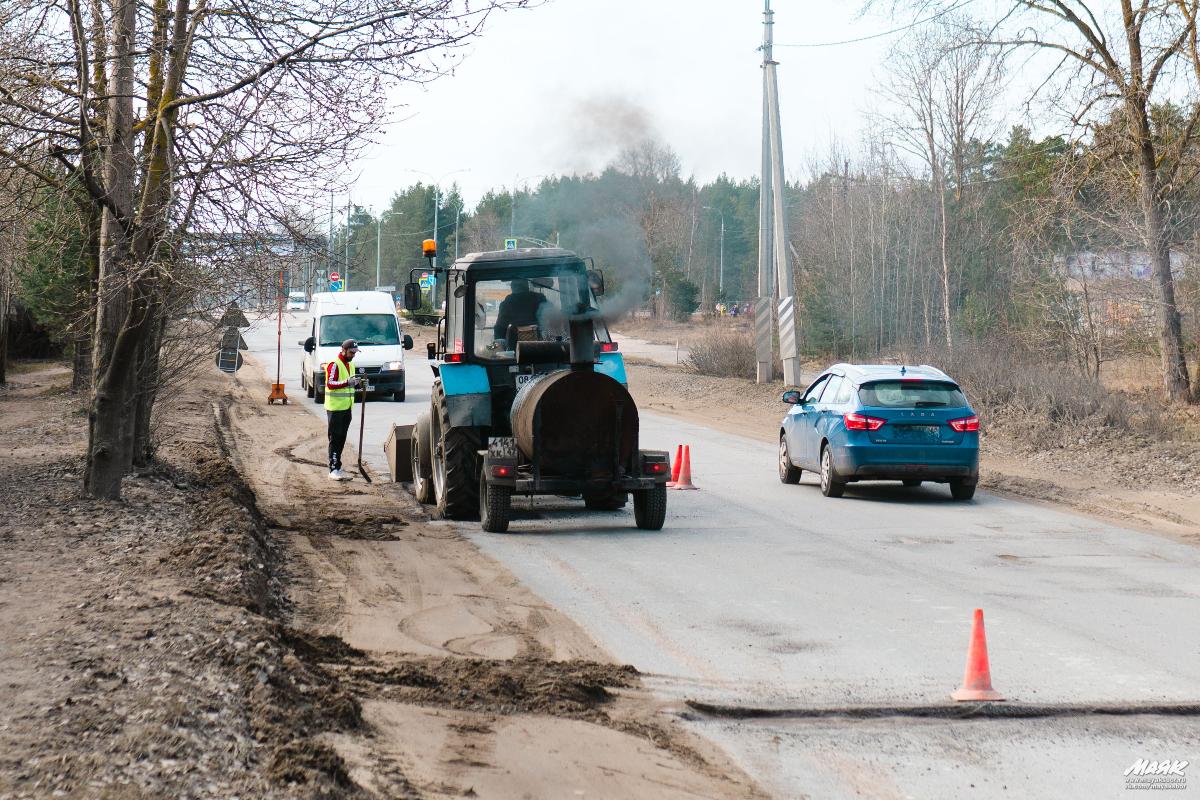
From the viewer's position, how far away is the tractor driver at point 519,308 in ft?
47.5

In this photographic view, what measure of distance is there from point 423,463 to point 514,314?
7.76 feet

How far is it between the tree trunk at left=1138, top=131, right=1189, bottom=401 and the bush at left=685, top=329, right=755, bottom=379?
14587 mm

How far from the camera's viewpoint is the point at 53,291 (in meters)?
34.2

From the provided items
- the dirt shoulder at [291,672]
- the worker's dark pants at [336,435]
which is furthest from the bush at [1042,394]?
the dirt shoulder at [291,672]

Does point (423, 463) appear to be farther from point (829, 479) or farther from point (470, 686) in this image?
point (470, 686)

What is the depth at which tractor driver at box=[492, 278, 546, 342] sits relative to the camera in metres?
14.5

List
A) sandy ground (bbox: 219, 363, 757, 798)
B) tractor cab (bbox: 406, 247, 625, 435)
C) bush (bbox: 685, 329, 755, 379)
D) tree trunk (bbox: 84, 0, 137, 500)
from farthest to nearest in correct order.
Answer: bush (bbox: 685, 329, 755, 379) → tractor cab (bbox: 406, 247, 625, 435) → tree trunk (bbox: 84, 0, 137, 500) → sandy ground (bbox: 219, 363, 757, 798)

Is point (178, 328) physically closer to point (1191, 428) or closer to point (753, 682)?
point (753, 682)

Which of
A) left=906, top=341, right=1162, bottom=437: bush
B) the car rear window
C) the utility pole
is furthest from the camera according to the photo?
the utility pole

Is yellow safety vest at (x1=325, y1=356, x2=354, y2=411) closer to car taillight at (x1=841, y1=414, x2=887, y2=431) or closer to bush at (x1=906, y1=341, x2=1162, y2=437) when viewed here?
car taillight at (x1=841, y1=414, x2=887, y2=431)

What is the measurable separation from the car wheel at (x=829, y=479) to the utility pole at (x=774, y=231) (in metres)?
14.6

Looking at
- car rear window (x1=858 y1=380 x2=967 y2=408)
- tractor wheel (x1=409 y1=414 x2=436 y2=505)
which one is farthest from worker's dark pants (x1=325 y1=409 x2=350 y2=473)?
car rear window (x1=858 y1=380 x2=967 y2=408)

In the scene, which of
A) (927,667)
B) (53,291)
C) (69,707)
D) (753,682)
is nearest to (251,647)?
(69,707)

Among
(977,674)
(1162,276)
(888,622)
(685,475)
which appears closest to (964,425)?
(685,475)
